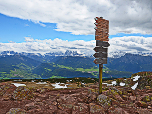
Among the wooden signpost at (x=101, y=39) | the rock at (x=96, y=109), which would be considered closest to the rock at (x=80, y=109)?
the rock at (x=96, y=109)

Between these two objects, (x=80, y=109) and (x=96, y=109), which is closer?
(x=96, y=109)

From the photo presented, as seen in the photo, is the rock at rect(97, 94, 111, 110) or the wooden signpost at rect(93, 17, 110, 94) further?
the wooden signpost at rect(93, 17, 110, 94)

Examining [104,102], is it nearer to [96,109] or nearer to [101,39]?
[96,109]

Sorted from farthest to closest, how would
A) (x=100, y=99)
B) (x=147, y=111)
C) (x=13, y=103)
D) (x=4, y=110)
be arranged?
(x=13, y=103), (x=100, y=99), (x=4, y=110), (x=147, y=111)

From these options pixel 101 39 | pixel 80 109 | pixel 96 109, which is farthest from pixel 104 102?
pixel 101 39

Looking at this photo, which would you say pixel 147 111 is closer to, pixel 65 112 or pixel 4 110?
pixel 65 112

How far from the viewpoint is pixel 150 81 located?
2308 cm

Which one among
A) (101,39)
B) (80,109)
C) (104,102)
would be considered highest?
(101,39)

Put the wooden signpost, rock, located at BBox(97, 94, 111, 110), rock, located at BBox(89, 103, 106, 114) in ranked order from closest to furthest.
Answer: rock, located at BBox(89, 103, 106, 114) < rock, located at BBox(97, 94, 111, 110) < the wooden signpost

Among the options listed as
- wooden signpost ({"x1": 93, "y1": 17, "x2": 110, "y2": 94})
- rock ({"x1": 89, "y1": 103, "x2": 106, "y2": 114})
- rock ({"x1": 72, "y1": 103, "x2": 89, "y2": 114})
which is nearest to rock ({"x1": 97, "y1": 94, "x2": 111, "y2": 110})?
rock ({"x1": 89, "y1": 103, "x2": 106, "y2": 114})

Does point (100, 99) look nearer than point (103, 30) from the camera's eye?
Yes

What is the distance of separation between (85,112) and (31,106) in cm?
635

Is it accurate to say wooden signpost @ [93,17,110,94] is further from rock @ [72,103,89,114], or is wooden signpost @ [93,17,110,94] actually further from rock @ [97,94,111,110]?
rock @ [72,103,89,114]

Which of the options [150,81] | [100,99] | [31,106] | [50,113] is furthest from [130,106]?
[150,81]
